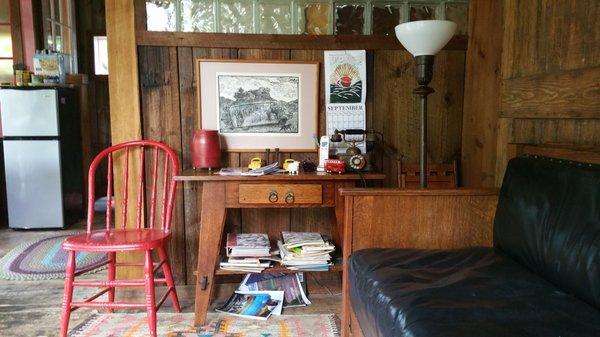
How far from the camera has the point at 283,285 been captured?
2328mm

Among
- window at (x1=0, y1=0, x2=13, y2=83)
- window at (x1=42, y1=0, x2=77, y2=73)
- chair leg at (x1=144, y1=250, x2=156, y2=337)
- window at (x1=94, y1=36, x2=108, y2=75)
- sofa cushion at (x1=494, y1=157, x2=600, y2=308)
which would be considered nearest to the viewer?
sofa cushion at (x1=494, y1=157, x2=600, y2=308)

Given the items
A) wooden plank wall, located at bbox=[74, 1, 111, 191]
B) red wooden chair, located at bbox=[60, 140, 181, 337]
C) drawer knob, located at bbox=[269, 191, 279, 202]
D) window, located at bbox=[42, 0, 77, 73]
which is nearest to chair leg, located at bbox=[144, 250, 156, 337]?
red wooden chair, located at bbox=[60, 140, 181, 337]

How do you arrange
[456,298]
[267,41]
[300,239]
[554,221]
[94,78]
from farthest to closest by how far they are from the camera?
1. [94,78]
2. [267,41]
3. [300,239]
4. [554,221]
5. [456,298]

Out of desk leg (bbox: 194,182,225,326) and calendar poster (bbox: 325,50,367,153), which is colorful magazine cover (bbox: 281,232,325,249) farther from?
calendar poster (bbox: 325,50,367,153)

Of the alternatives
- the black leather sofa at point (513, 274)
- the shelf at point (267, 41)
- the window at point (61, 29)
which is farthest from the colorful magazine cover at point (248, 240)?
the window at point (61, 29)

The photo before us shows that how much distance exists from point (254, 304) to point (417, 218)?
0.94 meters

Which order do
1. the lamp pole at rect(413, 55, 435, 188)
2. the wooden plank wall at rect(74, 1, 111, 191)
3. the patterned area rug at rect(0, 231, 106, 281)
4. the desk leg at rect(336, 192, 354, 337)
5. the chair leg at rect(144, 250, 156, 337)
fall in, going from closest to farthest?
the desk leg at rect(336, 192, 354, 337) < the chair leg at rect(144, 250, 156, 337) < the lamp pole at rect(413, 55, 435, 188) < the patterned area rug at rect(0, 231, 106, 281) < the wooden plank wall at rect(74, 1, 111, 191)

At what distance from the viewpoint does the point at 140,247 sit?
5.72ft

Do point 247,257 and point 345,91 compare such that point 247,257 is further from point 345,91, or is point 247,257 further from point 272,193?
point 345,91

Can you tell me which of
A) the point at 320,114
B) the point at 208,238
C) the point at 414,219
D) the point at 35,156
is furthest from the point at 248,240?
the point at 35,156

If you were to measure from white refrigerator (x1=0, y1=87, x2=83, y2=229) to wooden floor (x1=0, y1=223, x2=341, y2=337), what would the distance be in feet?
4.36

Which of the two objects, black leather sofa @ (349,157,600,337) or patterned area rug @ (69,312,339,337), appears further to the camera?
patterned area rug @ (69,312,339,337)

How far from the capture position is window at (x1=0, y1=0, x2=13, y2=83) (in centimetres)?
399

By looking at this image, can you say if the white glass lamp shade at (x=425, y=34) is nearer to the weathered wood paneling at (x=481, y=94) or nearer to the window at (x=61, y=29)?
the weathered wood paneling at (x=481, y=94)
